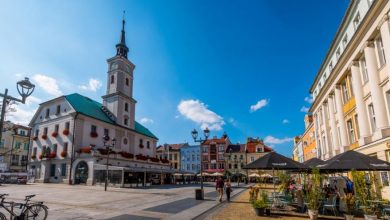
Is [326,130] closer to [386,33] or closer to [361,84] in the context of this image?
[361,84]

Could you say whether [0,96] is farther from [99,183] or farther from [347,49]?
[99,183]

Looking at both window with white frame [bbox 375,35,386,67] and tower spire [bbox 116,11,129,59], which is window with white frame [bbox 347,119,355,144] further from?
tower spire [bbox 116,11,129,59]

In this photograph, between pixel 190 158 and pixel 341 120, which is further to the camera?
pixel 190 158

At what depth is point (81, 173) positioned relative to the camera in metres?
33.7

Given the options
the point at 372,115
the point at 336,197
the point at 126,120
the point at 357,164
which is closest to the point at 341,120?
the point at 372,115

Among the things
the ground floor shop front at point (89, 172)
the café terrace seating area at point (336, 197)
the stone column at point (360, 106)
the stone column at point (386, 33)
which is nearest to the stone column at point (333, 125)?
the stone column at point (360, 106)

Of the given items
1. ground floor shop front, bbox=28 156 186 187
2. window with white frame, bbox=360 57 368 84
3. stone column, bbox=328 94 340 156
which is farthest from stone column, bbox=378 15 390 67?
ground floor shop front, bbox=28 156 186 187

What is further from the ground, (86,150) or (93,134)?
(93,134)

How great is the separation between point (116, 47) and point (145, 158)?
2197 cm

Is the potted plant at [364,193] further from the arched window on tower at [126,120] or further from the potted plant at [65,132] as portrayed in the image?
the arched window on tower at [126,120]

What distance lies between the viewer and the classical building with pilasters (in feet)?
50.5

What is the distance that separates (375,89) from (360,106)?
2.84 metres

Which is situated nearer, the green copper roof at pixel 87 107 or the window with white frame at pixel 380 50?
the window with white frame at pixel 380 50

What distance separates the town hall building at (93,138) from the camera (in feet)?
110
